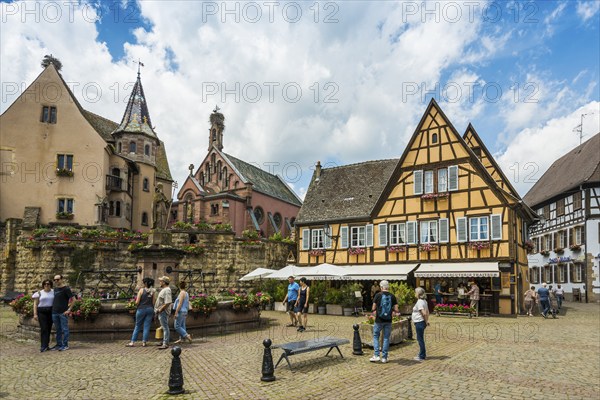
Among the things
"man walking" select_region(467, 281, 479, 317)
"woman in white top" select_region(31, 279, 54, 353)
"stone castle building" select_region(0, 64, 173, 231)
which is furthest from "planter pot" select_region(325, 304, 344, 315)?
"stone castle building" select_region(0, 64, 173, 231)

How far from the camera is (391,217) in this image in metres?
27.5

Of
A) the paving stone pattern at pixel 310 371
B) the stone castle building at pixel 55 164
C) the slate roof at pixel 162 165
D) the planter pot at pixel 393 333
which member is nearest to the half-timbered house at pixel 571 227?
the planter pot at pixel 393 333

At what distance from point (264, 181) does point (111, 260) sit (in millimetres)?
22754

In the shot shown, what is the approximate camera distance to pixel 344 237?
29.3 metres

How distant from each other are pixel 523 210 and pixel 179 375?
76.5 feet

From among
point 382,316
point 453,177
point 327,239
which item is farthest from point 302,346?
point 327,239

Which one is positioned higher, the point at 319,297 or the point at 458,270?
the point at 458,270

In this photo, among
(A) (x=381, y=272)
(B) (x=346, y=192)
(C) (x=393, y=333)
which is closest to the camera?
(C) (x=393, y=333)

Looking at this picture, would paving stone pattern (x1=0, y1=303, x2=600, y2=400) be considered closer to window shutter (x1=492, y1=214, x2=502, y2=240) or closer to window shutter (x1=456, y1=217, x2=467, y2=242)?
window shutter (x1=492, y1=214, x2=502, y2=240)

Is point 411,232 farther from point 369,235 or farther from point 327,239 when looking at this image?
point 327,239

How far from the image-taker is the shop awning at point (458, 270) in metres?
22.4

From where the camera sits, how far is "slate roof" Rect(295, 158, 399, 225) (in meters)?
29.9

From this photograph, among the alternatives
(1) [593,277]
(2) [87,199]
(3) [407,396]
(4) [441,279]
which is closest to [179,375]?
(3) [407,396]

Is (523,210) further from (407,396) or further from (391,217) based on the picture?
(407,396)
